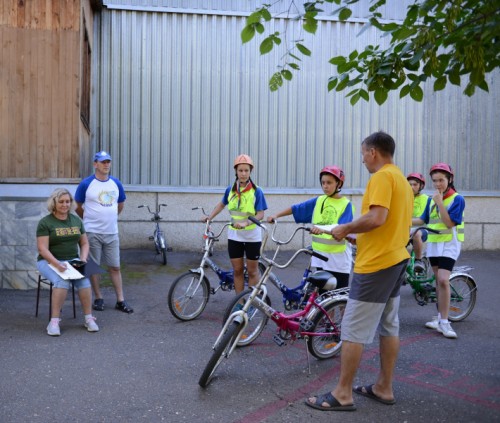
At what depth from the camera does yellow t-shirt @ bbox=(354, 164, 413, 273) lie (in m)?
4.22

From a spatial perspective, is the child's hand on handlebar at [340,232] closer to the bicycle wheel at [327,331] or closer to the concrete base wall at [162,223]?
the bicycle wheel at [327,331]

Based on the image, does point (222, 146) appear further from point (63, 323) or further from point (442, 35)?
point (442, 35)

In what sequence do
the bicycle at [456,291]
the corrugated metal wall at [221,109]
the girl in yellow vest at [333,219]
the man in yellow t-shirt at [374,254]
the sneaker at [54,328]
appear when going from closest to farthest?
the man in yellow t-shirt at [374,254] < the girl in yellow vest at [333,219] < the sneaker at [54,328] < the bicycle at [456,291] < the corrugated metal wall at [221,109]

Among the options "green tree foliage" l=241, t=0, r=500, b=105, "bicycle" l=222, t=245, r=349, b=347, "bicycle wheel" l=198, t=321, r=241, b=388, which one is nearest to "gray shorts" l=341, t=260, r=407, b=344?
"bicycle wheel" l=198, t=321, r=241, b=388

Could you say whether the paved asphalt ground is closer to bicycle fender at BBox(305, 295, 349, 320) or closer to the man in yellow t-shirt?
the man in yellow t-shirt

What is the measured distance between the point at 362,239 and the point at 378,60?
4.38 ft

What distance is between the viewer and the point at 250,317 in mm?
5309

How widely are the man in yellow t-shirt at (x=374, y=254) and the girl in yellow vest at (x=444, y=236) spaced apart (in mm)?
2360

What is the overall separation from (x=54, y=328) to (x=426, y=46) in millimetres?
4468

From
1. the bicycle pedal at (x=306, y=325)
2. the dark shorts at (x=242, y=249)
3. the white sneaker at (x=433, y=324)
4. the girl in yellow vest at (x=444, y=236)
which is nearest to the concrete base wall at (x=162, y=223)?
the dark shorts at (x=242, y=249)

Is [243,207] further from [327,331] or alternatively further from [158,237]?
[158,237]

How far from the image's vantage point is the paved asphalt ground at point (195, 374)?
170 inches

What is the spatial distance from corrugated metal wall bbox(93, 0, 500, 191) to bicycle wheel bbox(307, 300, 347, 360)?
292 inches

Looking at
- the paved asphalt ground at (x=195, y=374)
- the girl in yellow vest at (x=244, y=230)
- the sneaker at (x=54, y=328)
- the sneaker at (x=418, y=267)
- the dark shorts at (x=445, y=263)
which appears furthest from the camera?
the sneaker at (x=418, y=267)
